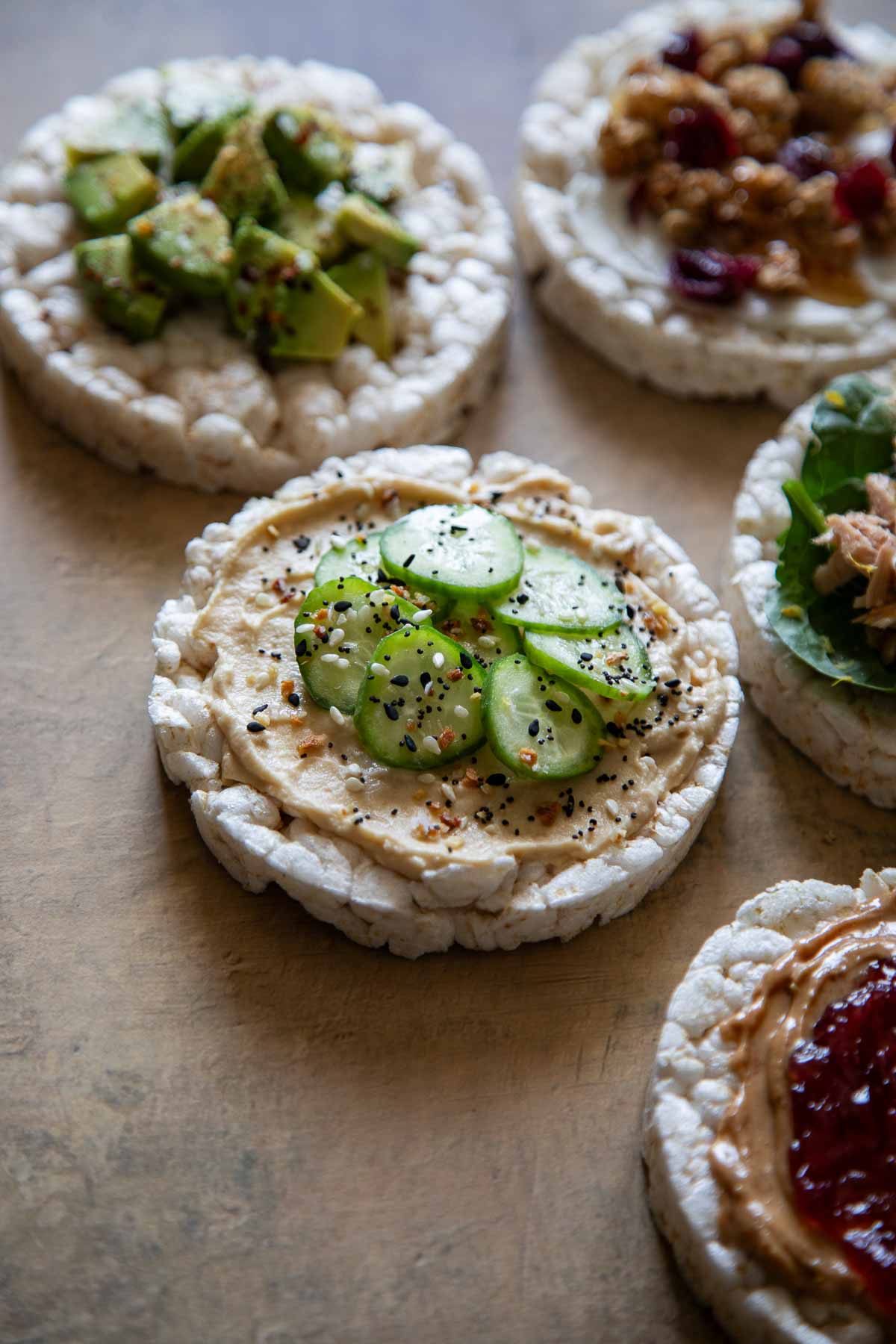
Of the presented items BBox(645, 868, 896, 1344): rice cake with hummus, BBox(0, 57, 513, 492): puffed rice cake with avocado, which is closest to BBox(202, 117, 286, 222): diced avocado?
BBox(0, 57, 513, 492): puffed rice cake with avocado

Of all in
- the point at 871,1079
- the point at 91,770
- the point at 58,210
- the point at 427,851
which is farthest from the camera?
the point at 58,210

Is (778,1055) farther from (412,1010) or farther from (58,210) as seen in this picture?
(58,210)

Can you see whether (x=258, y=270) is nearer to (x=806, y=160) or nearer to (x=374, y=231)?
(x=374, y=231)

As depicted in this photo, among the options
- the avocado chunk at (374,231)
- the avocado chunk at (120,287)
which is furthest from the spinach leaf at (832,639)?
the avocado chunk at (120,287)

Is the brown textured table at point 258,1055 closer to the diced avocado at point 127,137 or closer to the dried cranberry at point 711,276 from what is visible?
the dried cranberry at point 711,276

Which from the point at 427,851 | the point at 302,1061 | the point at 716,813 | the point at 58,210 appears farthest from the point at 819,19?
the point at 302,1061

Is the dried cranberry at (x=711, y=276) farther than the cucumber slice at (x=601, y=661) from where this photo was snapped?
Yes

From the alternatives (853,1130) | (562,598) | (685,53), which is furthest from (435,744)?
(685,53)
